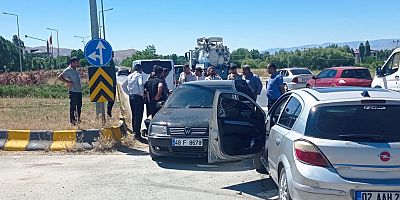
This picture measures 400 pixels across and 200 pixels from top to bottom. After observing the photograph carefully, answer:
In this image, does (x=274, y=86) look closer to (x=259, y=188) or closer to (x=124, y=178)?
(x=259, y=188)

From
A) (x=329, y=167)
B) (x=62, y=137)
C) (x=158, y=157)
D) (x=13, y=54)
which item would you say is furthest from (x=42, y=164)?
(x=13, y=54)

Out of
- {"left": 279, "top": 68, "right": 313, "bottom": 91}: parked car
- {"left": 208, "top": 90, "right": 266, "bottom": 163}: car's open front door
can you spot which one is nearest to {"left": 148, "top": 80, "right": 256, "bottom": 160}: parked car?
{"left": 208, "top": 90, "right": 266, "bottom": 163}: car's open front door

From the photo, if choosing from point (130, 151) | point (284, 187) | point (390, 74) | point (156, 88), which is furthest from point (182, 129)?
point (390, 74)

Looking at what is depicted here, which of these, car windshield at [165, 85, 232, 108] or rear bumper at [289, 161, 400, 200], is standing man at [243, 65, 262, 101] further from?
rear bumper at [289, 161, 400, 200]

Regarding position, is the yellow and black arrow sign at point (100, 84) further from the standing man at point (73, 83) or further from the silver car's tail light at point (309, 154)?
the silver car's tail light at point (309, 154)

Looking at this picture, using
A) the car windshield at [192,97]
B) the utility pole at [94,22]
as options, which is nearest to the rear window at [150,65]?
the utility pole at [94,22]

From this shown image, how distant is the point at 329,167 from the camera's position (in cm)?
464

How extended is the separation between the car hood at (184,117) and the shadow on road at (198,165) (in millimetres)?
714

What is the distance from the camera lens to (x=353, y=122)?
15.8ft

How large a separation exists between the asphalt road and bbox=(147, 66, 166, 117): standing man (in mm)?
1986

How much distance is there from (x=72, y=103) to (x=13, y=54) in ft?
253

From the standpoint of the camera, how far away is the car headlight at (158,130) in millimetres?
8555

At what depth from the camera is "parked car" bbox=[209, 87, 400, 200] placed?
4.54 m

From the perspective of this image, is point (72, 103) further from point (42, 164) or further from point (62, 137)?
point (42, 164)
